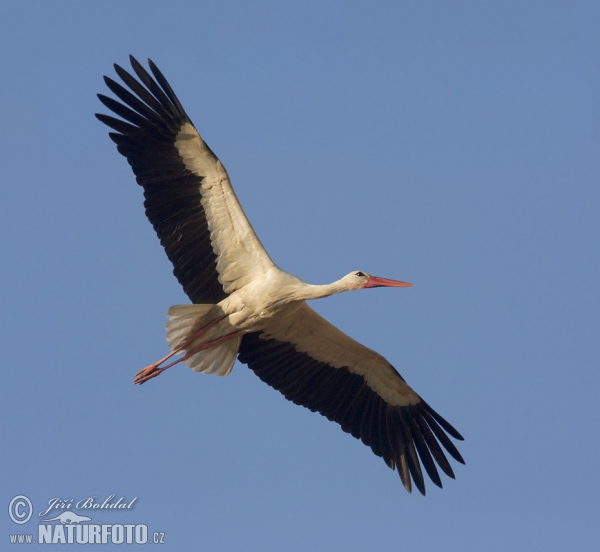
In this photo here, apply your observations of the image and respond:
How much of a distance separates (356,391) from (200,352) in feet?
6.68

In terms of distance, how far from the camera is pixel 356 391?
557 inches

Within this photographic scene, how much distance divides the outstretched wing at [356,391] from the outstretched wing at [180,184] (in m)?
1.17

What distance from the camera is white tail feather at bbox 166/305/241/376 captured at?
13000 mm

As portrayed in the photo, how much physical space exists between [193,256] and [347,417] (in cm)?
282

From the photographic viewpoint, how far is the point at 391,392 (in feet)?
46.5

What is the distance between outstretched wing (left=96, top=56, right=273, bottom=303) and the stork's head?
96 cm

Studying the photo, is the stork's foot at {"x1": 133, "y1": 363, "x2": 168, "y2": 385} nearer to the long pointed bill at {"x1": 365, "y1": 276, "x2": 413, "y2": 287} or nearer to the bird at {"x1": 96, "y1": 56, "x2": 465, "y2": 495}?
the bird at {"x1": 96, "y1": 56, "x2": 465, "y2": 495}

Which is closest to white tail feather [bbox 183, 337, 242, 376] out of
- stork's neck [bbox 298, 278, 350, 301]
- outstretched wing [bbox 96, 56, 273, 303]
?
outstretched wing [bbox 96, 56, 273, 303]

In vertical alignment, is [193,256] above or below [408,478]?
above

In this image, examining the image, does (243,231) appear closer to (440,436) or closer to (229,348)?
(229,348)

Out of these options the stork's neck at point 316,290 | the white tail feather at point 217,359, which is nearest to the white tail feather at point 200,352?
the white tail feather at point 217,359

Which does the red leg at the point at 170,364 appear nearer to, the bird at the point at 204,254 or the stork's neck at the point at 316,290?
the bird at the point at 204,254

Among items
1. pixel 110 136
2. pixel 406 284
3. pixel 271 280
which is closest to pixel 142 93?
pixel 110 136

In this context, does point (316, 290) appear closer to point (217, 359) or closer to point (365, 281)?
point (365, 281)
